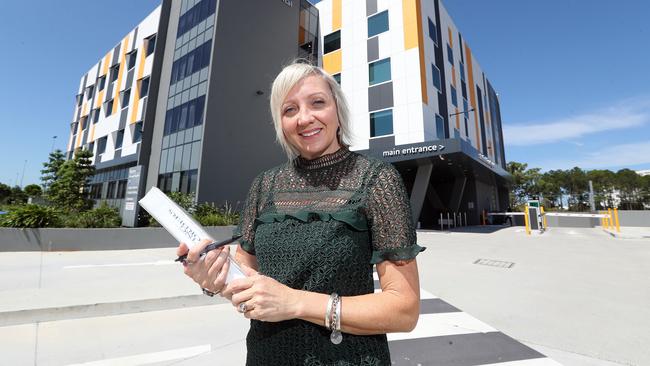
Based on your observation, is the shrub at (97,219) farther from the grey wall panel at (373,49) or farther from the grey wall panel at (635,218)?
the grey wall panel at (635,218)

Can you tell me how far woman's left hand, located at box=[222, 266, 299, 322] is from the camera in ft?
2.89

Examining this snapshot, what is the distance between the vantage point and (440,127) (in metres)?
18.6

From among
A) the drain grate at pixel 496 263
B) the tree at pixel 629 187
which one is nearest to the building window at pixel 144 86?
the drain grate at pixel 496 263

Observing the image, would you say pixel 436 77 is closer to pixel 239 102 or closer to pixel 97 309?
pixel 239 102

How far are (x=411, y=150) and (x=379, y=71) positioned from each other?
22.3 ft

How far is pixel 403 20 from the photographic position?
17.9 m

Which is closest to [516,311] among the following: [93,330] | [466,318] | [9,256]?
[466,318]

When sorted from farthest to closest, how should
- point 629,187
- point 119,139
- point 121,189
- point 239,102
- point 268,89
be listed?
point 629,187
point 119,139
point 121,189
point 268,89
point 239,102

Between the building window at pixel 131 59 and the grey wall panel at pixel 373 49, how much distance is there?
862 inches

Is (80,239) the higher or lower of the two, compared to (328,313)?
lower

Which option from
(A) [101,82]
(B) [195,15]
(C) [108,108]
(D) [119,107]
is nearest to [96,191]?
(C) [108,108]

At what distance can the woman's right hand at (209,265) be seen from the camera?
95 centimetres

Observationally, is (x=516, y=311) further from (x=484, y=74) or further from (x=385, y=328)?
(x=484, y=74)

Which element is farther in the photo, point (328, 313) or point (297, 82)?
point (297, 82)
